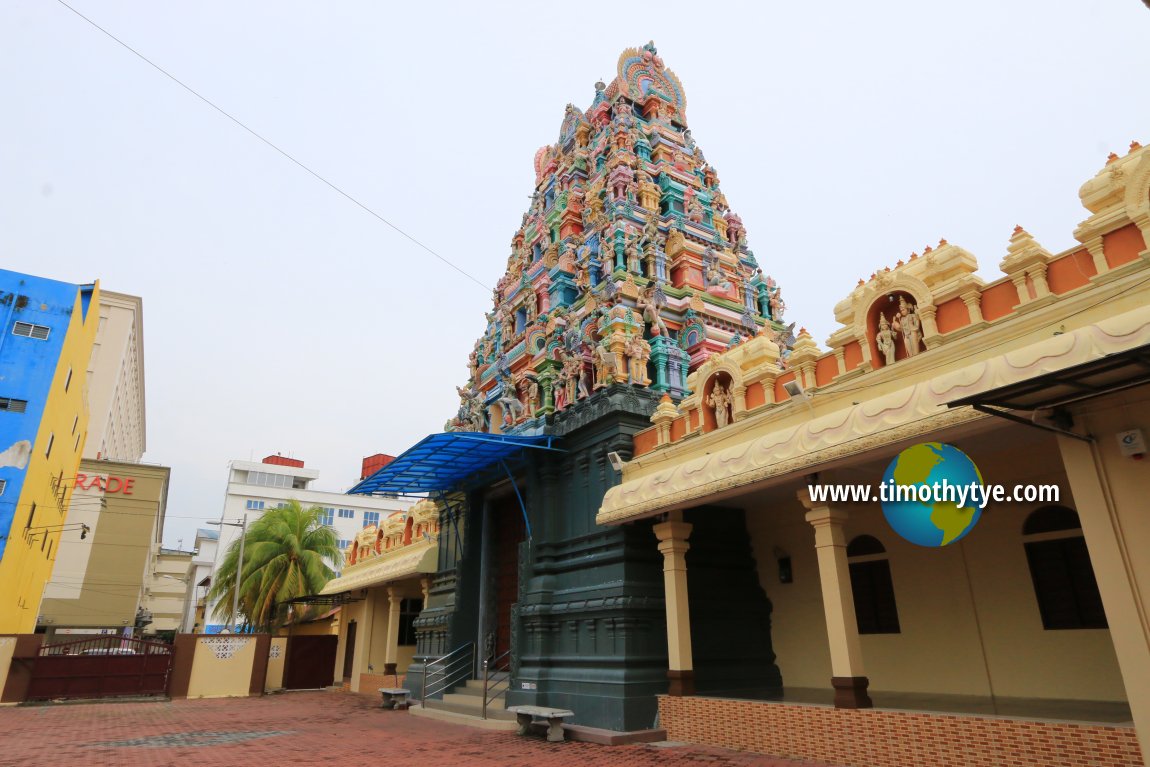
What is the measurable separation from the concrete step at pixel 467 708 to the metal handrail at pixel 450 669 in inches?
19.1

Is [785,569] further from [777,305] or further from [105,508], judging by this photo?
[105,508]

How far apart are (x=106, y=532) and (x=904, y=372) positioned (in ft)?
163

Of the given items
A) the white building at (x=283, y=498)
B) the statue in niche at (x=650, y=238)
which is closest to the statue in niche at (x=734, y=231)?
the statue in niche at (x=650, y=238)

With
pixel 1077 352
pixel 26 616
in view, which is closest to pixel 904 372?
pixel 1077 352

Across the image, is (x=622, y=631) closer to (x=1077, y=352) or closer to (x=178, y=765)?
(x=178, y=765)

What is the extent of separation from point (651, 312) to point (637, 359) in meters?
1.62

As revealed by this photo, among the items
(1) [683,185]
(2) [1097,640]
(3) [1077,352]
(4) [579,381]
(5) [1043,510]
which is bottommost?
(2) [1097,640]

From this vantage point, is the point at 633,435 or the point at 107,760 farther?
the point at 633,435

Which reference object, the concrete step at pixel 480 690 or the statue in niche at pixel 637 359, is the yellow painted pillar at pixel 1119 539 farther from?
the concrete step at pixel 480 690

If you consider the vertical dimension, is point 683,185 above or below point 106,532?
above

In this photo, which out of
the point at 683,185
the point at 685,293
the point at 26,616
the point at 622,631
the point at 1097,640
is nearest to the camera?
the point at 1097,640

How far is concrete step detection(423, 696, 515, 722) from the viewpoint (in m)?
13.1

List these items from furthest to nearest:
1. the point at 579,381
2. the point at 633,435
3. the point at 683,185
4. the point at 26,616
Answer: the point at 26,616, the point at 683,185, the point at 579,381, the point at 633,435

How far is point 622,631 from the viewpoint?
1180 centimetres
